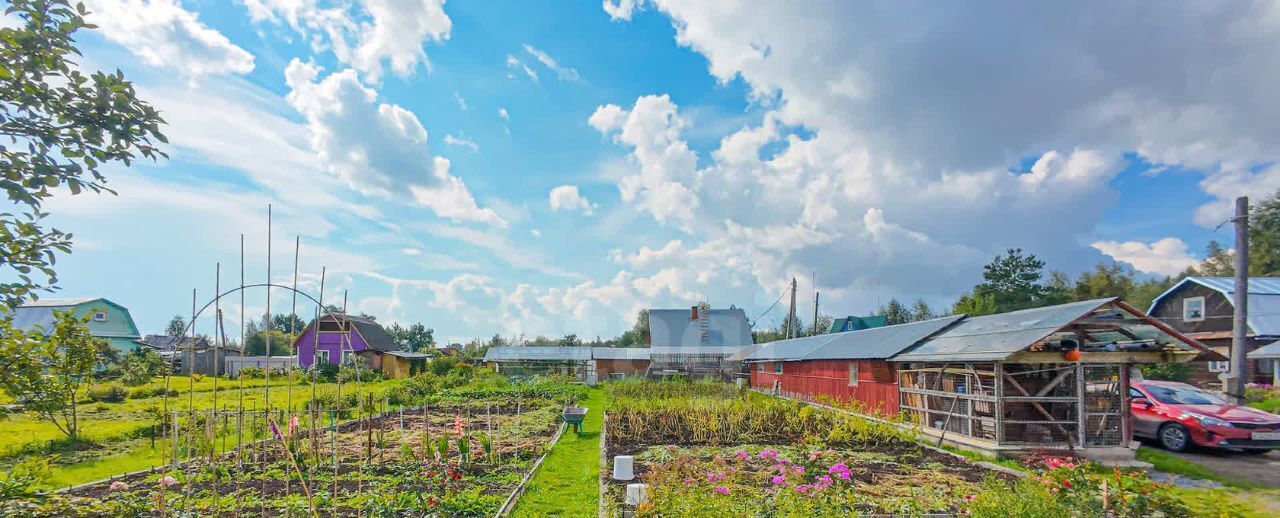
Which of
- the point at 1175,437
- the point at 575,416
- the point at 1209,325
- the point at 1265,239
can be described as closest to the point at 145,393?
the point at 575,416

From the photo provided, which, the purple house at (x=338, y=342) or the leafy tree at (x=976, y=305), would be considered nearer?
the purple house at (x=338, y=342)

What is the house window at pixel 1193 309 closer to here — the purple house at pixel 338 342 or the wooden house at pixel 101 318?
the purple house at pixel 338 342

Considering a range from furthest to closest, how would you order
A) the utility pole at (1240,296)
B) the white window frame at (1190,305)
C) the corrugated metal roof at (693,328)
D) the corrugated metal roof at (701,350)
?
the corrugated metal roof at (693,328) → the corrugated metal roof at (701,350) → the white window frame at (1190,305) → the utility pole at (1240,296)

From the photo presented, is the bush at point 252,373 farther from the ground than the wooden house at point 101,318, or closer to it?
closer to it

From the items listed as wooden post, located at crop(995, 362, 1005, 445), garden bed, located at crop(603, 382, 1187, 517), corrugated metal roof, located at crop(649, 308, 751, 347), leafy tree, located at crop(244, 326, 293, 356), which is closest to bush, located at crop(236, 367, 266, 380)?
garden bed, located at crop(603, 382, 1187, 517)

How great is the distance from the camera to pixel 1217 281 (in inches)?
1072

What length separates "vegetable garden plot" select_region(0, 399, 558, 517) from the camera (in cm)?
629

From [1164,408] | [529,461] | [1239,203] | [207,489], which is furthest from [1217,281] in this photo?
[207,489]

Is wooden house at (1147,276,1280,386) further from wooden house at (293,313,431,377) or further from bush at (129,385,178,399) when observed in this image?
wooden house at (293,313,431,377)

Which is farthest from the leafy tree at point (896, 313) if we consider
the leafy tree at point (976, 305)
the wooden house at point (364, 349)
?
the wooden house at point (364, 349)

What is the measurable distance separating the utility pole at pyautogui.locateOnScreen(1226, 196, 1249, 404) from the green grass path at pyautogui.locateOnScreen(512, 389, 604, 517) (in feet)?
49.6

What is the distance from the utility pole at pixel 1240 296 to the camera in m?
15.1

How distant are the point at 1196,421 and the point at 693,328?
2979 centimetres

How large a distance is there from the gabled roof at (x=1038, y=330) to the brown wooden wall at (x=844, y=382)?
2.18m
